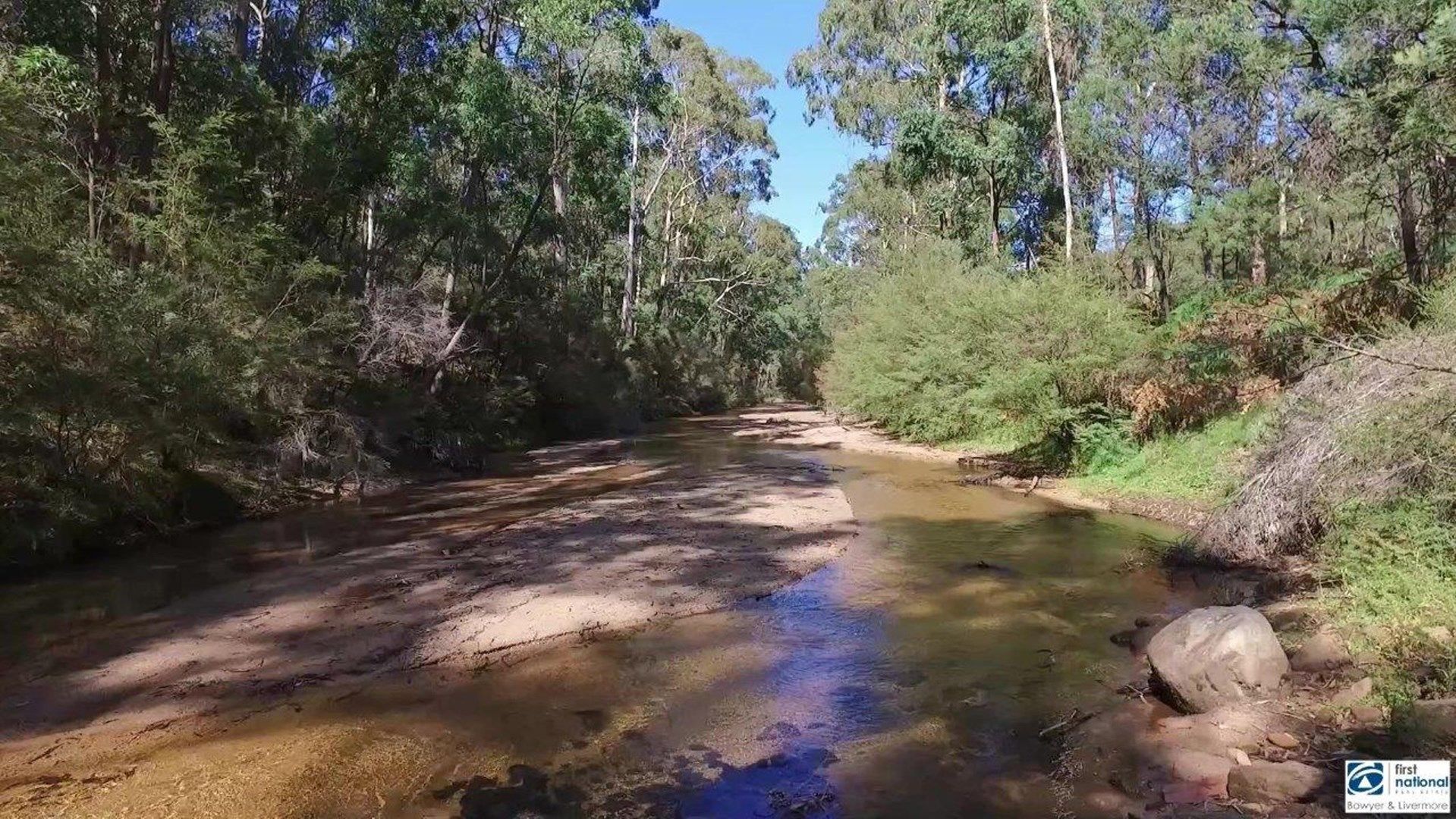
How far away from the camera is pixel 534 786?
515cm

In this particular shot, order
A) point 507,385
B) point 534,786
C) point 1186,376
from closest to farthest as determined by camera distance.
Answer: point 534,786, point 1186,376, point 507,385

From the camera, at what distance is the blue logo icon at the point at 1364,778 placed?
→ 4.35 meters

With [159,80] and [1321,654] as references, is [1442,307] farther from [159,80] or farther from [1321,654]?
[159,80]

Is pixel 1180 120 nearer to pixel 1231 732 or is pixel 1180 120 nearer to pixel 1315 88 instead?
pixel 1315 88

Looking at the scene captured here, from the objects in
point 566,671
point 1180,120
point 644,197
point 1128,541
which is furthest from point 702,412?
point 566,671

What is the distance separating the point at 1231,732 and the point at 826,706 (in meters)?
2.77

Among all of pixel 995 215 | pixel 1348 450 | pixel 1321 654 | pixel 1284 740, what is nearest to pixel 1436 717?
pixel 1284 740

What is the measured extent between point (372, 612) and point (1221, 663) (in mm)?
7901

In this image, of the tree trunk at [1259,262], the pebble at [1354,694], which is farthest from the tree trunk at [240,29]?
the tree trunk at [1259,262]

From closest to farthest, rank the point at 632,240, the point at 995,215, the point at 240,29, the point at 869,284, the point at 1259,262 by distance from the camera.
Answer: the point at 240,29
the point at 1259,262
the point at 995,215
the point at 632,240
the point at 869,284

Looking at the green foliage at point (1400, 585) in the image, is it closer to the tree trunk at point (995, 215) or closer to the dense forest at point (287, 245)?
the dense forest at point (287, 245)

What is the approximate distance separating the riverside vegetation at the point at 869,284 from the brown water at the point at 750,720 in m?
2.33

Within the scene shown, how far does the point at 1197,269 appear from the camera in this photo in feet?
115

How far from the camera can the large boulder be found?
19.1 ft
